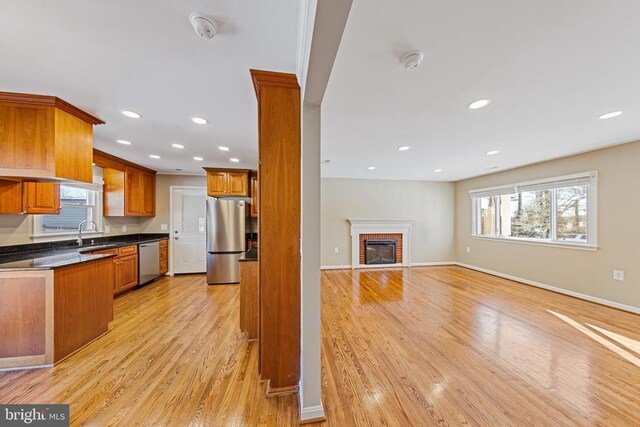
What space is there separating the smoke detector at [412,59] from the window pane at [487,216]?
16.1 feet

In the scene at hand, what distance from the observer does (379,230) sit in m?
5.67

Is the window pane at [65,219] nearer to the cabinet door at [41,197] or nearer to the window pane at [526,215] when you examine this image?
the cabinet door at [41,197]

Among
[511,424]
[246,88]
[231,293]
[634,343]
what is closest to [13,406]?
[231,293]

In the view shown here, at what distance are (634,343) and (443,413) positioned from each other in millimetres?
2366

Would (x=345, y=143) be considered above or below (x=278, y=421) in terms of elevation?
above

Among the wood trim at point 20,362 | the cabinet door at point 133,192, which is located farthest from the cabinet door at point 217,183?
Result: the wood trim at point 20,362

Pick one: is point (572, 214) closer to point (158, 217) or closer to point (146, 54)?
point (146, 54)

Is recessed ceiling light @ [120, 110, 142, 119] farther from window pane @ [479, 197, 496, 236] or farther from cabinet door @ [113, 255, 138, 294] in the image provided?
window pane @ [479, 197, 496, 236]

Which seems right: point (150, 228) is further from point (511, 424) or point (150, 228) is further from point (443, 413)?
point (511, 424)

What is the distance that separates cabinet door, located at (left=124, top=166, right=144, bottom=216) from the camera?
4172mm

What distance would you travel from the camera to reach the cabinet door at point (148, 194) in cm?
458

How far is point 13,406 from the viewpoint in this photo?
1.53m

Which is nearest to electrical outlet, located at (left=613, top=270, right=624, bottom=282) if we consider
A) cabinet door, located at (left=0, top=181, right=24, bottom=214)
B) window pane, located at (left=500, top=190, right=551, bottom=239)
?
window pane, located at (left=500, top=190, right=551, bottom=239)

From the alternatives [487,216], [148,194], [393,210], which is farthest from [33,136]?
[487,216]
